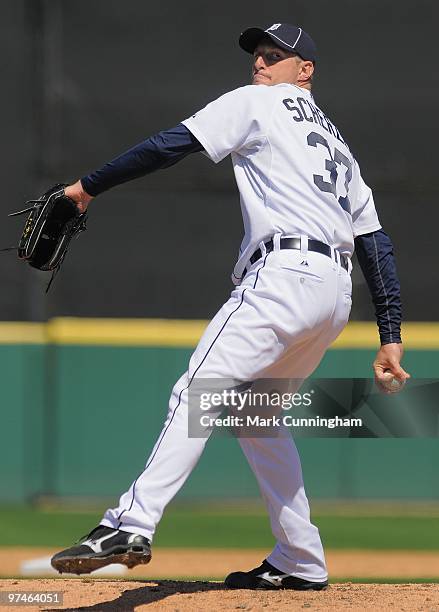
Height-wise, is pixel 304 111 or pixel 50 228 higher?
pixel 304 111

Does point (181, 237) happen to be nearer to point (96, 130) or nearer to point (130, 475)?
point (96, 130)

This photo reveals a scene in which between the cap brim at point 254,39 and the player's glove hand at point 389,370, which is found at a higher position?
the cap brim at point 254,39

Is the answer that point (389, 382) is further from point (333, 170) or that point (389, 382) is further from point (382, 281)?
point (333, 170)

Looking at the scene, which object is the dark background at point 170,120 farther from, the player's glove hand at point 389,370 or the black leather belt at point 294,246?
the black leather belt at point 294,246

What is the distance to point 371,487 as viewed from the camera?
18.6ft

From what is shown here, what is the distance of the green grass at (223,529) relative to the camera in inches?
196

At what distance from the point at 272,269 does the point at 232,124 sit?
1.25ft

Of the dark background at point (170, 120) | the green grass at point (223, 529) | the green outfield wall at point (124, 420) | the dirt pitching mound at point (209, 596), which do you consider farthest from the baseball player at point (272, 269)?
the dark background at point (170, 120)

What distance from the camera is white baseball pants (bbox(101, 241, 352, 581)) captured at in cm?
268

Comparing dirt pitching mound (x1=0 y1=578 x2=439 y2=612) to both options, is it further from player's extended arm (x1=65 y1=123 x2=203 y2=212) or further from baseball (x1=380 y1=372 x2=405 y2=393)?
player's extended arm (x1=65 y1=123 x2=203 y2=212)

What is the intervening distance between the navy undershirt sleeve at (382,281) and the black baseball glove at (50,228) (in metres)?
0.81

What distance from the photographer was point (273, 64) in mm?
3137

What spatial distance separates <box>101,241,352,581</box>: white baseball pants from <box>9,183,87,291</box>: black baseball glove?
46 centimetres

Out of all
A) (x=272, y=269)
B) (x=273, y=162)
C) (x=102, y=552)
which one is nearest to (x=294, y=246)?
(x=272, y=269)
